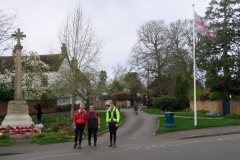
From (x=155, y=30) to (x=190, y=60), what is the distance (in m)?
7.48

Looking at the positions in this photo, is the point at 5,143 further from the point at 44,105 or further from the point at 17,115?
the point at 44,105

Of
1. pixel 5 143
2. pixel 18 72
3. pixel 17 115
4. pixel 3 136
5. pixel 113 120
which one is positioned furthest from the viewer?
pixel 18 72

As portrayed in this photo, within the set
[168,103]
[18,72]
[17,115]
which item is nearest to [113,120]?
[17,115]

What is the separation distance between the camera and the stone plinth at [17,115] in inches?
749

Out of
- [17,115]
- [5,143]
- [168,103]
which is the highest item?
[168,103]

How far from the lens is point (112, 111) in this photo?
1291 cm

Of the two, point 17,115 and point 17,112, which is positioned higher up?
point 17,112

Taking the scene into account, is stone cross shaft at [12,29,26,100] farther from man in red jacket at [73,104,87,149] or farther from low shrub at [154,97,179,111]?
low shrub at [154,97,179,111]

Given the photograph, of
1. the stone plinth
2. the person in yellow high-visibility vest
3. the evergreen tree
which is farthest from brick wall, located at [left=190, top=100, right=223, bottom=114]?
the person in yellow high-visibility vest

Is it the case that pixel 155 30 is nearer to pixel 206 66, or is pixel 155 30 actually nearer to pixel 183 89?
pixel 183 89

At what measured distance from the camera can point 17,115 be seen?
19.3m

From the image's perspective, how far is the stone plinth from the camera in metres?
19.0

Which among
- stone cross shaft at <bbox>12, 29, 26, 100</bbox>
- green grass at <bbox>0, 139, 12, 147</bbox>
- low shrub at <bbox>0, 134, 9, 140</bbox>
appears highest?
stone cross shaft at <bbox>12, 29, 26, 100</bbox>

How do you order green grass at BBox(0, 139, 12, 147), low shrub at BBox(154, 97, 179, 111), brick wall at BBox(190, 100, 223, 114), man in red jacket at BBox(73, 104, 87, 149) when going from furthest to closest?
low shrub at BBox(154, 97, 179, 111) < brick wall at BBox(190, 100, 223, 114) < green grass at BBox(0, 139, 12, 147) < man in red jacket at BBox(73, 104, 87, 149)
